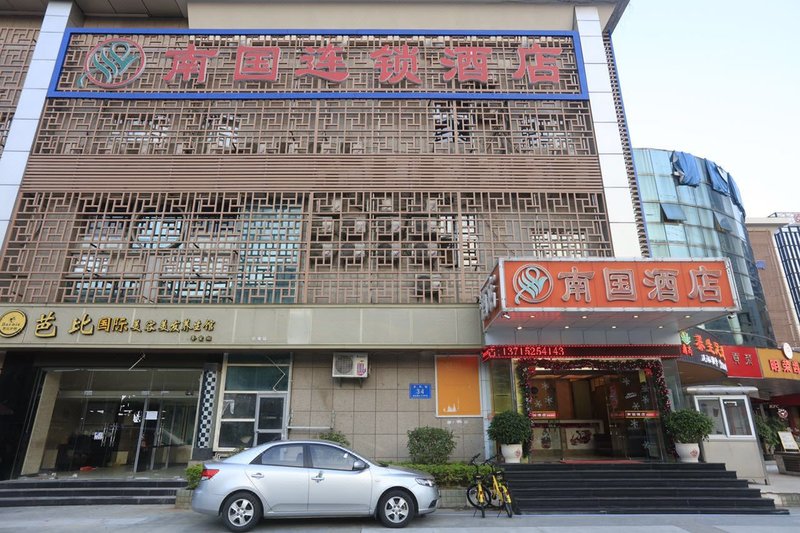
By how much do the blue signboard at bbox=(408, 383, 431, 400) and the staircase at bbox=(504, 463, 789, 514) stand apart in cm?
263

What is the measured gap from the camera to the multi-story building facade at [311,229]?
1158 centimetres

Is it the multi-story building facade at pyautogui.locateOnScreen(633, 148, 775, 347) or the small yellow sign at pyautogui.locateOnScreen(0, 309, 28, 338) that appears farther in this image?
the multi-story building facade at pyautogui.locateOnScreen(633, 148, 775, 347)

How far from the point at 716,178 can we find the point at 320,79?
28.4m

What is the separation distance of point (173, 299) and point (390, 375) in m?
6.07

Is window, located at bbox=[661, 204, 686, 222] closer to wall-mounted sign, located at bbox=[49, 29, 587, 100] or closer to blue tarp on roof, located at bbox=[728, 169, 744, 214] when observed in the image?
blue tarp on roof, located at bbox=[728, 169, 744, 214]

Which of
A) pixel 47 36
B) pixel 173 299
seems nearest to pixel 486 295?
pixel 173 299

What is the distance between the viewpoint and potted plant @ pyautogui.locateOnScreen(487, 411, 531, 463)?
1033 centimetres

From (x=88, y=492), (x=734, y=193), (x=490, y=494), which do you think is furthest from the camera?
(x=734, y=193)

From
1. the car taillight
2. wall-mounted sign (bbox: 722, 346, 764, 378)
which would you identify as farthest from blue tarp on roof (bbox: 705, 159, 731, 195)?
the car taillight

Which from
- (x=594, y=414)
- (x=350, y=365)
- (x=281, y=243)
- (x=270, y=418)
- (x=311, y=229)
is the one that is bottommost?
(x=270, y=418)

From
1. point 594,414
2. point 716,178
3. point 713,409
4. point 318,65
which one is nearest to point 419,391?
point 594,414

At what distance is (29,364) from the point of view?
12148mm

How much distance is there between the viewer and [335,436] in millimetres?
10883

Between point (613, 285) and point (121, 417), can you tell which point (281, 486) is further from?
point (121, 417)
